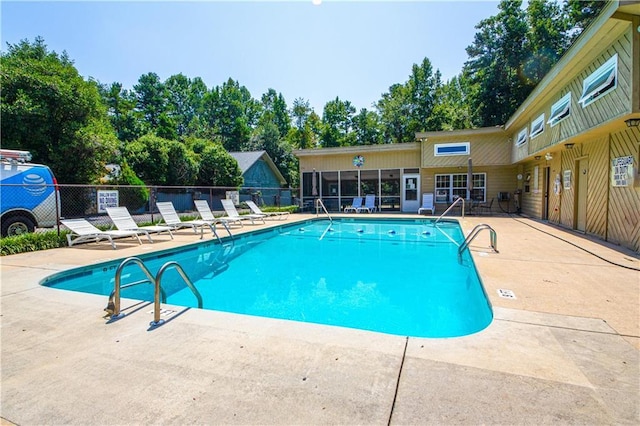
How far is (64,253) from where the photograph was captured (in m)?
6.42

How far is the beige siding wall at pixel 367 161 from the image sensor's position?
1611 centimetres

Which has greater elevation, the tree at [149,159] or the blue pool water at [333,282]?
the tree at [149,159]

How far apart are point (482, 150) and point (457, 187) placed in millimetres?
2037

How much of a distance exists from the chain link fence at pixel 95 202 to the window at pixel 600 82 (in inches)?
404

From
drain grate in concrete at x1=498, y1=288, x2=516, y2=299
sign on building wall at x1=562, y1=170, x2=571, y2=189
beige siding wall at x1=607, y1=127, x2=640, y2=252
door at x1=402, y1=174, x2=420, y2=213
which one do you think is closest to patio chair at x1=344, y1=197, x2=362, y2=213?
door at x1=402, y1=174, x2=420, y2=213

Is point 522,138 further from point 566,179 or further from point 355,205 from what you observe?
point 355,205

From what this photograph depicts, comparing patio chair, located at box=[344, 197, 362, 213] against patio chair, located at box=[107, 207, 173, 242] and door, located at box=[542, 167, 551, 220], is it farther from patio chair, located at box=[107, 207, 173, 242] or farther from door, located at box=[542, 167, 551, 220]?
patio chair, located at box=[107, 207, 173, 242]

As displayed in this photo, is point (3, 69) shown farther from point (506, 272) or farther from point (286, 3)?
point (506, 272)

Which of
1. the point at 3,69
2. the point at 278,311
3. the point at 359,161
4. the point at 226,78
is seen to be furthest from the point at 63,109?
the point at 226,78

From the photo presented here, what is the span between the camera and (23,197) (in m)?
7.86

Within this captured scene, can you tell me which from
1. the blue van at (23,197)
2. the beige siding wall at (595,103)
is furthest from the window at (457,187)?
the blue van at (23,197)

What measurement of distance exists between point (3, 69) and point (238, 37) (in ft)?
31.1

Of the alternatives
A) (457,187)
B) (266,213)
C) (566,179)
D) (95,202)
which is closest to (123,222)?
(266,213)

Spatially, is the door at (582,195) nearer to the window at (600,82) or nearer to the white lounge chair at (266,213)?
the window at (600,82)
